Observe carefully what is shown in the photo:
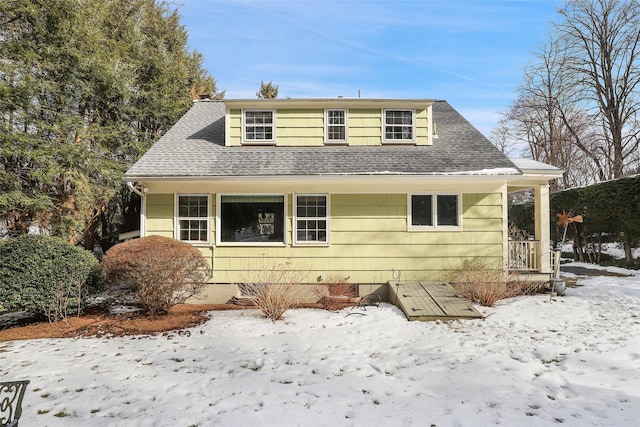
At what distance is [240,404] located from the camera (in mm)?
3402

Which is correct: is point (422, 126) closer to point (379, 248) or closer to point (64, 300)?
point (379, 248)

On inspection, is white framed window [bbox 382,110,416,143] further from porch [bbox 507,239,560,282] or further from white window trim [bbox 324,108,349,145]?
Answer: porch [bbox 507,239,560,282]

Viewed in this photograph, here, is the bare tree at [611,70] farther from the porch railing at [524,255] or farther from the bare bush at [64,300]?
the bare bush at [64,300]

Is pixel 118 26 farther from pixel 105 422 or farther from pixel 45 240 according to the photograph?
pixel 105 422

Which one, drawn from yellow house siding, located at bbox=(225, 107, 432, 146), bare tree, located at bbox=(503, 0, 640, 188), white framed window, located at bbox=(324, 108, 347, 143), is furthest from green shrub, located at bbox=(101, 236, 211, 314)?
bare tree, located at bbox=(503, 0, 640, 188)

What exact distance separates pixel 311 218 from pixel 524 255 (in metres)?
5.75

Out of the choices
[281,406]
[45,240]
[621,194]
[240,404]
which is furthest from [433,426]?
[621,194]

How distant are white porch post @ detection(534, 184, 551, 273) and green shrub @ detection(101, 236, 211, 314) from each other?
8.25m

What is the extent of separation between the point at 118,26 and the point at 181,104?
366 centimetres

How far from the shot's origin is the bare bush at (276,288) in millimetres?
6562

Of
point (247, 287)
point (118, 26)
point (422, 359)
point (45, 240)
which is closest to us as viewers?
point (422, 359)

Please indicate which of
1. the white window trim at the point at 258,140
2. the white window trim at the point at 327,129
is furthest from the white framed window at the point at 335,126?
the white window trim at the point at 258,140

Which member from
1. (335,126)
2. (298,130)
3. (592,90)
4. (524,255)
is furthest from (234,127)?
(592,90)

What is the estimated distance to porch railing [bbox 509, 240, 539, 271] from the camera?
8.52m
